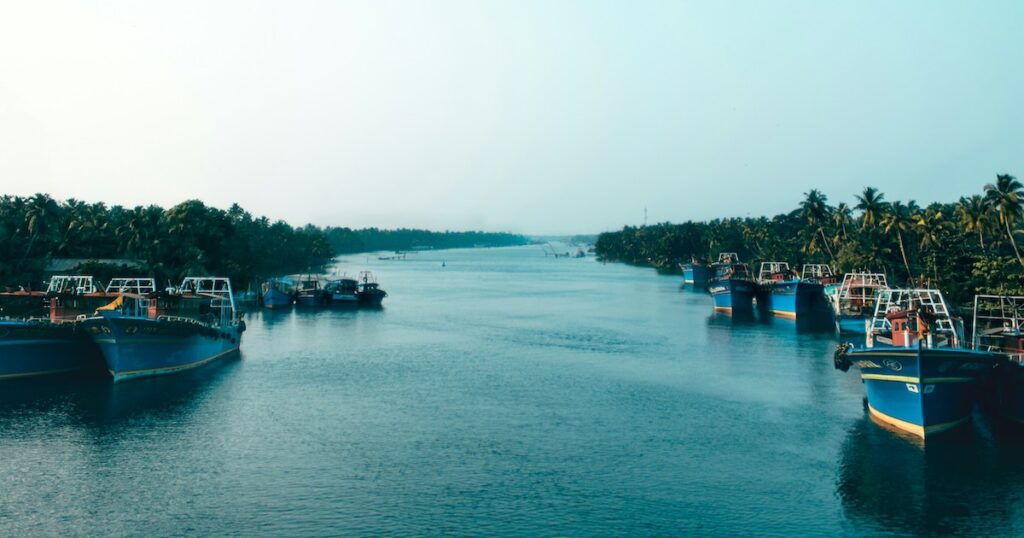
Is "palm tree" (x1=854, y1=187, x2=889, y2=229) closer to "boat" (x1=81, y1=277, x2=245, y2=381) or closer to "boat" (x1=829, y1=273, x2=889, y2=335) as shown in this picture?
"boat" (x1=829, y1=273, x2=889, y2=335)

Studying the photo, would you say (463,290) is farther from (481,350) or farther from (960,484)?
(960,484)

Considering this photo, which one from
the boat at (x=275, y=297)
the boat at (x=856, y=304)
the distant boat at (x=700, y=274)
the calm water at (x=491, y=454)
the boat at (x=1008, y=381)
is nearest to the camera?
the calm water at (x=491, y=454)

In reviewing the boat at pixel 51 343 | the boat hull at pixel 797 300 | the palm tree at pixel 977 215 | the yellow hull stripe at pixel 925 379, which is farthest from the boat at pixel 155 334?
the palm tree at pixel 977 215

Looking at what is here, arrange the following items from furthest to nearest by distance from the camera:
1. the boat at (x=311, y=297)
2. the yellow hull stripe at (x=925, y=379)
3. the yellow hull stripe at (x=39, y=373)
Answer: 1. the boat at (x=311, y=297)
2. the yellow hull stripe at (x=39, y=373)
3. the yellow hull stripe at (x=925, y=379)

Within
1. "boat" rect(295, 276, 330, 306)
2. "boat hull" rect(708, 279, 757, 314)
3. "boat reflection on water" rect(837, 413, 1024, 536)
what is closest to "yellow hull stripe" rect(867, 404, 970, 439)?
"boat reflection on water" rect(837, 413, 1024, 536)

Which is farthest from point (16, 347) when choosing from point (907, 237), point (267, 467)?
point (907, 237)

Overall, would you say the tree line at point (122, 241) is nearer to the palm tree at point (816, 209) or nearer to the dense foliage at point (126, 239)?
the dense foliage at point (126, 239)

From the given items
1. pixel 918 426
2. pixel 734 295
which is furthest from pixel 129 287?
pixel 734 295
